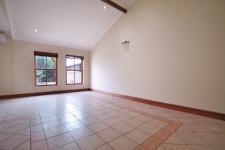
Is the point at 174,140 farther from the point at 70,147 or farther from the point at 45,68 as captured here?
the point at 45,68

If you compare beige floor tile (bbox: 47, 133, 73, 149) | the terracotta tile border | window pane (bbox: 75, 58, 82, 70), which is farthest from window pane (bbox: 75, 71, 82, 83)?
the terracotta tile border

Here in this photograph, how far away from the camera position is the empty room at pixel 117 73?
1.98m

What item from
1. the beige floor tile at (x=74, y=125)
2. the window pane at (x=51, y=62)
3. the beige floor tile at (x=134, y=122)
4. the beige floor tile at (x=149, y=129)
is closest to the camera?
the beige floor tile at (x=149, y=129)

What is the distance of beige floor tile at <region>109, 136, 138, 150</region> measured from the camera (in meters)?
1.64

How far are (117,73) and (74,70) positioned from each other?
10.3 feet

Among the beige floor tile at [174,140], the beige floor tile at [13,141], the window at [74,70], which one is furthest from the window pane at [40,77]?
the beige floor tile at [174,140]

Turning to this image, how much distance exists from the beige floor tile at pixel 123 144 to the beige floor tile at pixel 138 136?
0.09m

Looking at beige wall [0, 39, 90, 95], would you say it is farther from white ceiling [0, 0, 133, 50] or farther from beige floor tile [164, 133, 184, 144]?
beige floor tile [164, 133, 184, 144]

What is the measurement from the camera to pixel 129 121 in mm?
2545

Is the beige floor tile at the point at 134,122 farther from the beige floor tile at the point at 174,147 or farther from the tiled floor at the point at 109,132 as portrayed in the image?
the beige floor tile at the point at 174,147

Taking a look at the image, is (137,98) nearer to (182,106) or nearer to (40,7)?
(182,106)

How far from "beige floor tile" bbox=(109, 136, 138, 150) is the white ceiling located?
4.42 m

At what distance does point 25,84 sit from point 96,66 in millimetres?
3616

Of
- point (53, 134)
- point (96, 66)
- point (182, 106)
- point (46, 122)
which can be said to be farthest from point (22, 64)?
point (182, 106)
